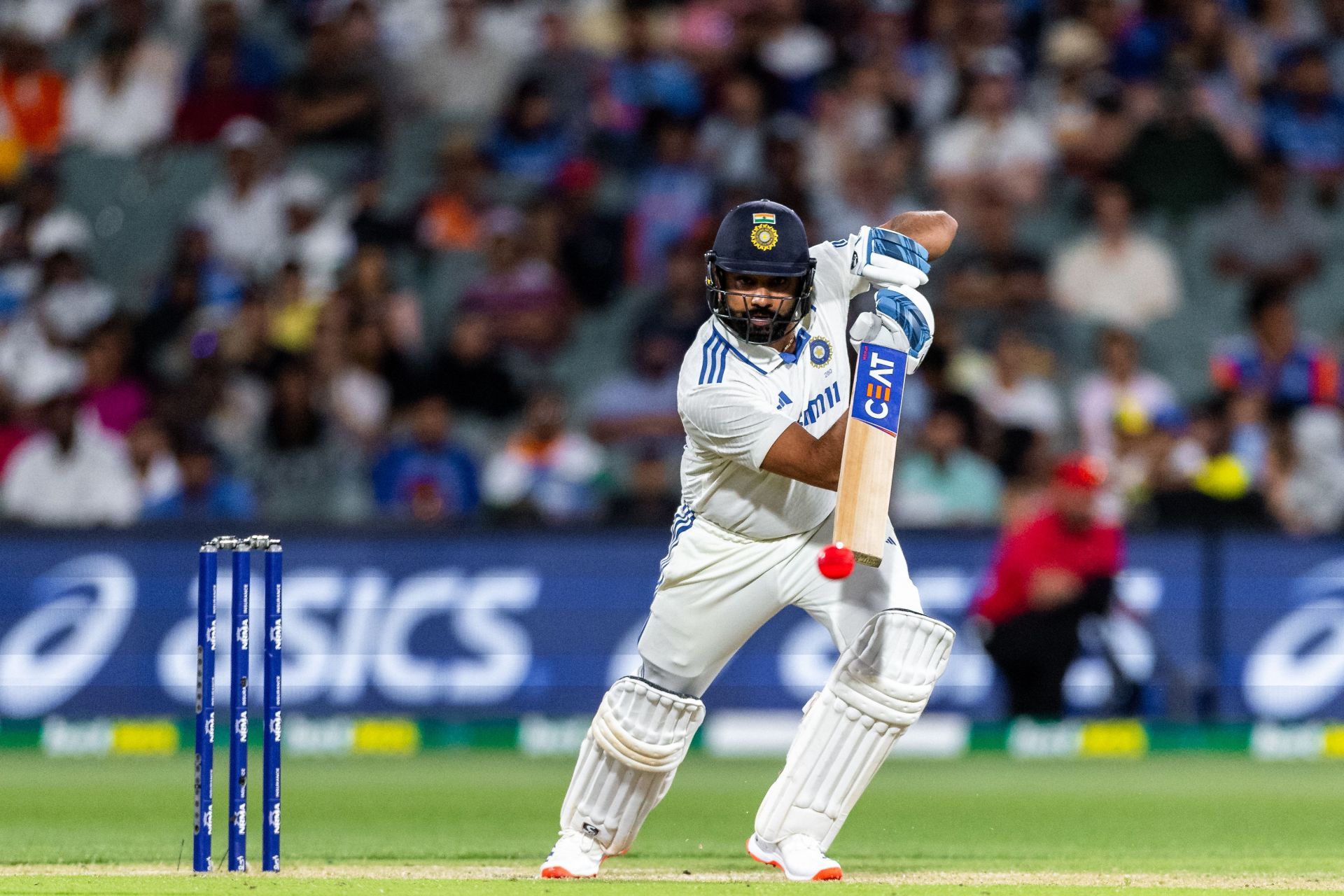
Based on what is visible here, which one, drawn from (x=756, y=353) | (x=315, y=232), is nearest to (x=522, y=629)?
(x=315, y=232)

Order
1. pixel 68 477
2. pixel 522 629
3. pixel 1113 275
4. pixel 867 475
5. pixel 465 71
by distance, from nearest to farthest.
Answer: pixel 867 475
pixel 522 629
pixel 68 477
pixel 1113 275
pixel 465 71

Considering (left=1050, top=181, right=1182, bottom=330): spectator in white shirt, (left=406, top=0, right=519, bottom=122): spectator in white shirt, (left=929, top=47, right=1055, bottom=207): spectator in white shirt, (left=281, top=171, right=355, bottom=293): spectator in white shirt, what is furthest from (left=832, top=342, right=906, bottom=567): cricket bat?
(left=406, top=0, right=519, bottom=122): spectator in white shirt

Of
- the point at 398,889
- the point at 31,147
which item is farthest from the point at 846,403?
the point at 31,147

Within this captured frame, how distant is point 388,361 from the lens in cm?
1120

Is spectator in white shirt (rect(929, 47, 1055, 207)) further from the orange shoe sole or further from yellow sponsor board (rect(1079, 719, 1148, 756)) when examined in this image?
the orange shoe sole

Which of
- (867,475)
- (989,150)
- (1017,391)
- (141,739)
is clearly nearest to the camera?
(867,475)

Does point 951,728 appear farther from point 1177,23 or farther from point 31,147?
point 31,147

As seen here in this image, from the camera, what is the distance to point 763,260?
5.40 m

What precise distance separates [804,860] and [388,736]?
4721mm

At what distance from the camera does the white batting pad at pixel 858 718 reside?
537 cm

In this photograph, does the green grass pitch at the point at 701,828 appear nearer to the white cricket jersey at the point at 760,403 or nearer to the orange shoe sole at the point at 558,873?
the orange shoe sole at the point at 558,873

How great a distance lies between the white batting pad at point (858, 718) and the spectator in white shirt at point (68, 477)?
5.98m

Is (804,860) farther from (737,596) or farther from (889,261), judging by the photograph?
(889,261)

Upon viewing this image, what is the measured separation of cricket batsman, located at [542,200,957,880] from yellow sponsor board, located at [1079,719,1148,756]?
4.36 metres
